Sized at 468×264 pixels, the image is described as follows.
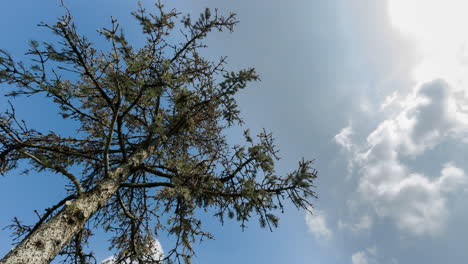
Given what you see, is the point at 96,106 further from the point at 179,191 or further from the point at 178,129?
the point at 179,191

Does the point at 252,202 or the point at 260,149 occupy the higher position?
the point at 260,149

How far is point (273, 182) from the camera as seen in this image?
387 centimetres

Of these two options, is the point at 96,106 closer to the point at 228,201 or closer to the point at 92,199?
the point at 92,199

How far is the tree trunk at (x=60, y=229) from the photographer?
2738 millimetres

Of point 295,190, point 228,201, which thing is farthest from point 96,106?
point 295,190

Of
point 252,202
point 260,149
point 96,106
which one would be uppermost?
point 96,106

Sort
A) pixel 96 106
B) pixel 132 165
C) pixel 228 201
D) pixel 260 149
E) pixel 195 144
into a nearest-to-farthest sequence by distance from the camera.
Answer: pixel 260 149 → pixel 228 201 → pixel 132 165 → pixel 96 106 → pixel 195 144

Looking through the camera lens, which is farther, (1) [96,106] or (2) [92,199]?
(1) [96,106]

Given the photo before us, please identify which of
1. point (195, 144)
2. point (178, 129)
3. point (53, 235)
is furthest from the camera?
point (195, 144)

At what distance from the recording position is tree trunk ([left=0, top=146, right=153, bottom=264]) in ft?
8.98

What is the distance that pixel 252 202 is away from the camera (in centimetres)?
407

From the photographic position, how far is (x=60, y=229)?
3.12 meters

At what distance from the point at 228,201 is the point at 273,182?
1.00 m

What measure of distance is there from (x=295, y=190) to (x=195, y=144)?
3857 mm
